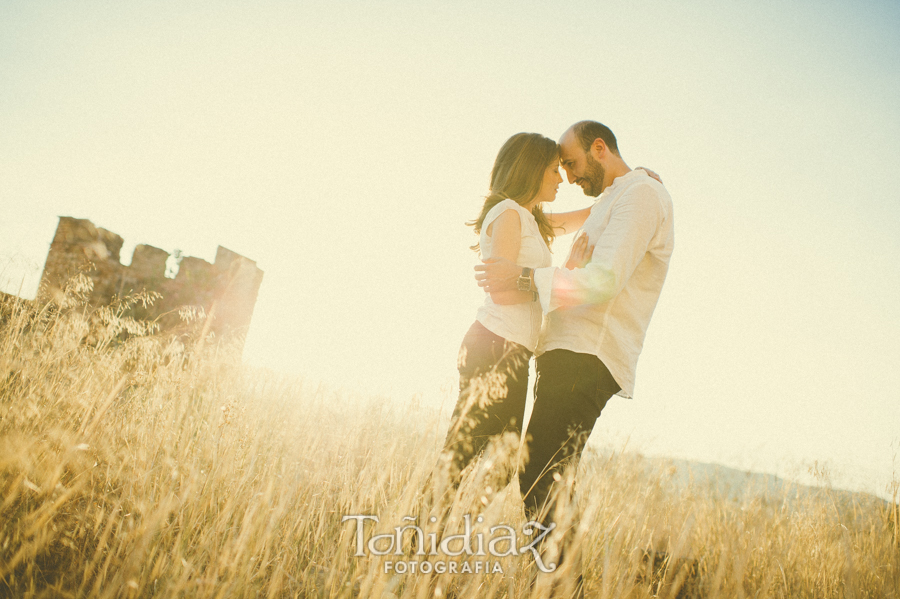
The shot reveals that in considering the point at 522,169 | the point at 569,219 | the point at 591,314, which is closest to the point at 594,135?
the point at 522,169

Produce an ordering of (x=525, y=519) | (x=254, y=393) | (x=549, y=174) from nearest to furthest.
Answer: (x=525, y=519) → (x=549, y=174) → (x=254, y=393)

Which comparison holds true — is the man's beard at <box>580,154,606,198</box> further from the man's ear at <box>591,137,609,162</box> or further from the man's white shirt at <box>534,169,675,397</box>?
the man's white shirt at <box>534,169,675,397</box>

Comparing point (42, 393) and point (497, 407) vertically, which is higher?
point (497, 407)

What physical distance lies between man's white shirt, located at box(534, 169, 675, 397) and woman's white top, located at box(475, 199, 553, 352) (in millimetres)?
81

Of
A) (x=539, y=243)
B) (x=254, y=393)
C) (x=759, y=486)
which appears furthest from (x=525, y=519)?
(x=254, y=393)

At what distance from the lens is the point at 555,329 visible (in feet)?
4.60

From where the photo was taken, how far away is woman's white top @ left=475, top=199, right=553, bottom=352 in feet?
4.82

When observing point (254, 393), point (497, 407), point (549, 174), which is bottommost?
point (254, 393)

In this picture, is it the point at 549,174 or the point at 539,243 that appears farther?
the point at 549,174

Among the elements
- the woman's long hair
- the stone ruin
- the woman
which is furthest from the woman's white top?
the stone ruin

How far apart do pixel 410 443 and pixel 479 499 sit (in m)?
1.79

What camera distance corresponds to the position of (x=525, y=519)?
1.35 meters

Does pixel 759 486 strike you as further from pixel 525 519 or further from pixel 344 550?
pixel 344 550

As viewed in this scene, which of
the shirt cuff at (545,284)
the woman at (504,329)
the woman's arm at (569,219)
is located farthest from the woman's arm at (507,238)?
the woman's arm at (569,219)
